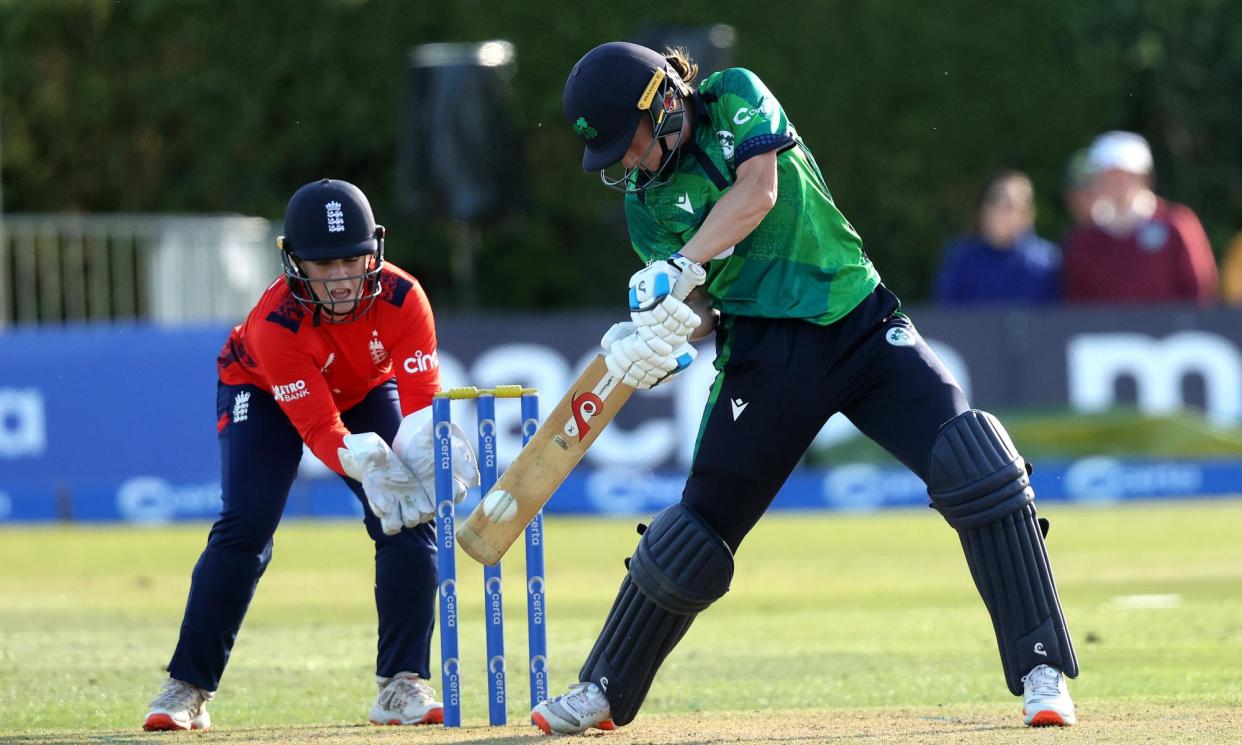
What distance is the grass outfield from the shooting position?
6.05 meters

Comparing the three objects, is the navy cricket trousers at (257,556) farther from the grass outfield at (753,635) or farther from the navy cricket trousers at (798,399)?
the navy cricket trousers at (798,399)

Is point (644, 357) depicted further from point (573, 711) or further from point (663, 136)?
point (573, 711)

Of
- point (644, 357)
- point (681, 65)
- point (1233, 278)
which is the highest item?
point (681, 65)

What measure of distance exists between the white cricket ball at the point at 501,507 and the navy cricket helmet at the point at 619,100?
0.92m

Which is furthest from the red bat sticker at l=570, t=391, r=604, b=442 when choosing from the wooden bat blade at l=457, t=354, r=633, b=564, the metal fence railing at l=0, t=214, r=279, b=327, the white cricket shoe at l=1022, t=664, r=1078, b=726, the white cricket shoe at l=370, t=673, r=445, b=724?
the metal fence railing at l=0, t=214, r=279, b=327

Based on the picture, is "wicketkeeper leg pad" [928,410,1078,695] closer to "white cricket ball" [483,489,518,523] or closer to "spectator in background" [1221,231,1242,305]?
"white cricket ball" [483,489,518,523]

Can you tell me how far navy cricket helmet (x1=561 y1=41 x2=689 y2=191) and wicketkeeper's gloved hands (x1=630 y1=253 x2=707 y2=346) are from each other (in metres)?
0.33

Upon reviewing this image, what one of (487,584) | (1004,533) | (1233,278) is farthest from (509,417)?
(1004,533)

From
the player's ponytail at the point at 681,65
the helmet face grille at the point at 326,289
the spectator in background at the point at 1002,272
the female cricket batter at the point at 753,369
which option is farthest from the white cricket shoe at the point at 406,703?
the spectator in background at the point at 1002,272

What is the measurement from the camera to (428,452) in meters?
6.18

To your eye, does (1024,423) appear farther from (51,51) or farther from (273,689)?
(51,51)

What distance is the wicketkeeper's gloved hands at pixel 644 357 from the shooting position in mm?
5488

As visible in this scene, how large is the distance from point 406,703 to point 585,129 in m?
1.88

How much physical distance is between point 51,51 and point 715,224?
47.8ft
